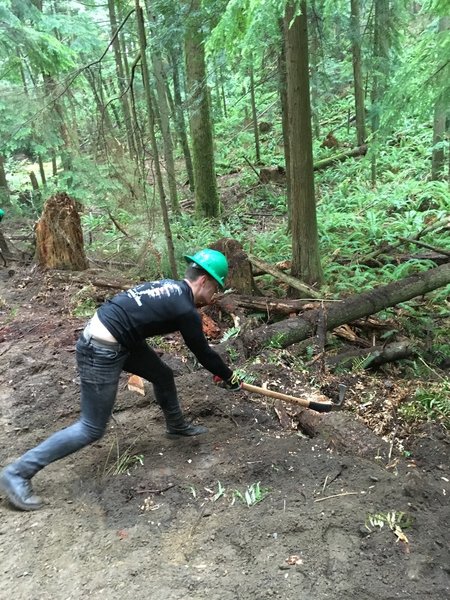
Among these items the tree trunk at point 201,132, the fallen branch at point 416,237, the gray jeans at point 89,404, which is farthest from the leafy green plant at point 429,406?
the tree trunk at point 201,132

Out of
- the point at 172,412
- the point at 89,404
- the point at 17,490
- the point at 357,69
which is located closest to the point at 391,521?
the point at 172,412

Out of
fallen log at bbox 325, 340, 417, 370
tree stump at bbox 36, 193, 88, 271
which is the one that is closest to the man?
fallen log at bbox 325, 340, 417, 370

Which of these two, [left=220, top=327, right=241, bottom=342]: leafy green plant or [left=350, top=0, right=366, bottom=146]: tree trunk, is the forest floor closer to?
[left=220, top=327, right=241, bottom=342]: leafy green plant

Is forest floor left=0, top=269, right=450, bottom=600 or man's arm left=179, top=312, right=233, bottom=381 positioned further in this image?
man's arm left=179, top=312, right=233, bottom=381

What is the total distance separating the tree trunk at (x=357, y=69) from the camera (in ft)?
33.8

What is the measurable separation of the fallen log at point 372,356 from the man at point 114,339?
8.44ft

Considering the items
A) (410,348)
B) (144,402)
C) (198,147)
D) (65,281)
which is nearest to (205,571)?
(144,402)

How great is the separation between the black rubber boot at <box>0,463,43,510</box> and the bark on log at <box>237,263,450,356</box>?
9.52 feet

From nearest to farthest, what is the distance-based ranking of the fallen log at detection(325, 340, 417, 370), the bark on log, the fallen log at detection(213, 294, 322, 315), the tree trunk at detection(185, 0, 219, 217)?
the fallen log at detection(325, 340, 417, 370), the bark on log, the fallen log at detection(213, 294, 322, 315), the tree trunk at detection(185, 0, 219, 217)

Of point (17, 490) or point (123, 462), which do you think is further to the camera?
point (123, 462)

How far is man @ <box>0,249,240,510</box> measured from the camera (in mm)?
3422

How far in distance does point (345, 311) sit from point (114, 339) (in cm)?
362

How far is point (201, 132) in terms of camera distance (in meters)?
12.2

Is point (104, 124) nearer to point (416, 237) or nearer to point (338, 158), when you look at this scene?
point (416, 237)
